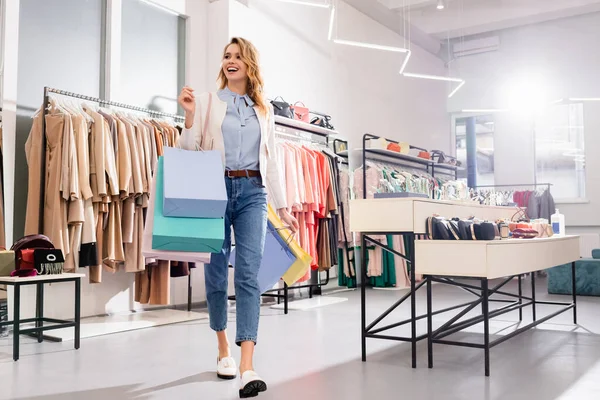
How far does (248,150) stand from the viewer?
2463 mm

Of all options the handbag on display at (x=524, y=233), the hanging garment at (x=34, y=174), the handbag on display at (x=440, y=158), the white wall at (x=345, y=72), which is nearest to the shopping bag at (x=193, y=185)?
the hanging garment at (x=34, y=174)

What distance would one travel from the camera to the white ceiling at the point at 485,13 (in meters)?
8.57

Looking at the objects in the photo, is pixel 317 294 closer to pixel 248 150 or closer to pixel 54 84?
pixel 54 84

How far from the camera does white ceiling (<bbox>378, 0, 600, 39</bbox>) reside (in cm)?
857

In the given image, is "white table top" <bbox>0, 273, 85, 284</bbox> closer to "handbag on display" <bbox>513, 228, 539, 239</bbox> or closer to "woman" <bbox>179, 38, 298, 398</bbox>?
"woman" <bbox>179, 38, 298, 398</bbox>

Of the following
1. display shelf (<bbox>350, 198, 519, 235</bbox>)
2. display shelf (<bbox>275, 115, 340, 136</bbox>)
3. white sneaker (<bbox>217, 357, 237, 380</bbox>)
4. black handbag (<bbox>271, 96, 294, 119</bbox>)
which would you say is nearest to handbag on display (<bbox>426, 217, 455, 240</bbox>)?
display shelf (<bbox>350, 198, 519, 235</bbox>)

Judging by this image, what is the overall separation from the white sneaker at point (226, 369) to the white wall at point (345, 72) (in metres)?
3.77

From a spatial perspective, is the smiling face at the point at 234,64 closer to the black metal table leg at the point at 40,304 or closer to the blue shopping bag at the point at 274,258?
the blue shopping bag at the point at 274,258

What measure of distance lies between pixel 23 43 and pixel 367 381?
11.1 feet

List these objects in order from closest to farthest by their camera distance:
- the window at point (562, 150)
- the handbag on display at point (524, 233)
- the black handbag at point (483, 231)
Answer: the black handbag at point (483, 231) → the handbag on display at point (524, 233) → the window at point (562, 150)

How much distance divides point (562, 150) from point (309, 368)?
8094 mm

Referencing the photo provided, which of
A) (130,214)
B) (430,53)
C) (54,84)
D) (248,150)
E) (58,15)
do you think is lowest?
(130,214)

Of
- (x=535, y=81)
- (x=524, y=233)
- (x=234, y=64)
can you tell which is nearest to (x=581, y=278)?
(x=524, y=233)

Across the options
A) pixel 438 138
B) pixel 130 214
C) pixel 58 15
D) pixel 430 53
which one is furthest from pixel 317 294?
pixel 430 53
